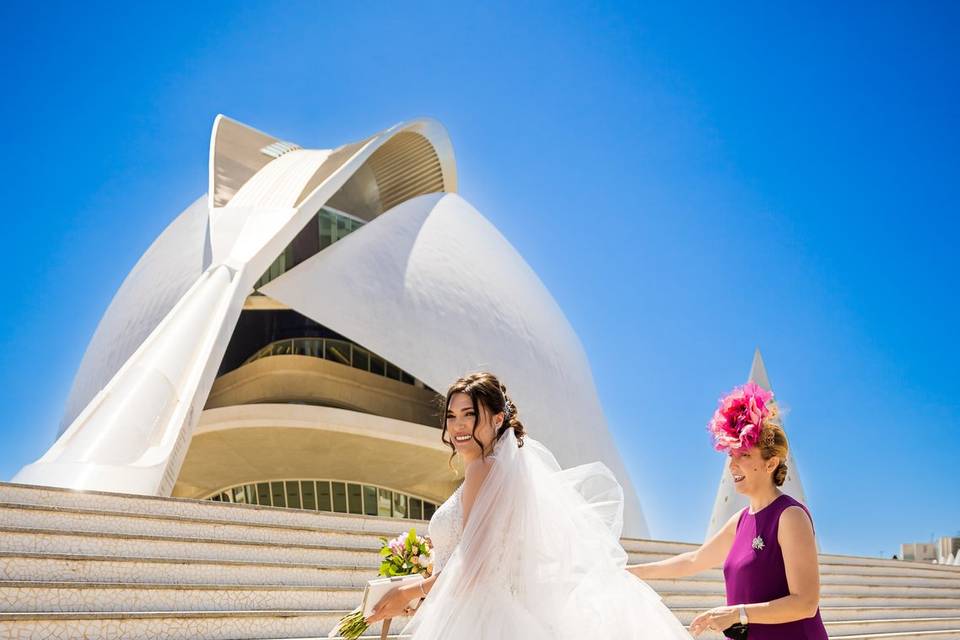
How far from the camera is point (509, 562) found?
2.28m

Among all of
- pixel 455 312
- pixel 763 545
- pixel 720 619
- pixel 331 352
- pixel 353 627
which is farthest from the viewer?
pixel 331 352

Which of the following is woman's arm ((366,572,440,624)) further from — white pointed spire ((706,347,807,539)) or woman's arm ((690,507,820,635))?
white pointed spire ((706,347,807,539))

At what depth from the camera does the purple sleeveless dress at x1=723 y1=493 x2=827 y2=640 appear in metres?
2.15

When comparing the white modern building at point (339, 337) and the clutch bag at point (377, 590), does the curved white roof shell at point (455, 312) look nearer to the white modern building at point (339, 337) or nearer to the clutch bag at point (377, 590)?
the white modern building at point (339, 337)

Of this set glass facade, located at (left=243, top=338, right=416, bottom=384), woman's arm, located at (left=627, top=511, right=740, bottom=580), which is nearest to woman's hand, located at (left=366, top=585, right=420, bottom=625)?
woman's arm, located at (left=627, top=511, right=740, bottom=580)

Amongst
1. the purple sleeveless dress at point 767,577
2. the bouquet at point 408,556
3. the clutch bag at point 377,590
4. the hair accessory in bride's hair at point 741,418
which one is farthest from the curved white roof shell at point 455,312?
the purple sleeveless dress at point 767,577

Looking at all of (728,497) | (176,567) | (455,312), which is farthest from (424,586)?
(728,497)

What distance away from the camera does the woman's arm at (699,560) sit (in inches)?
95.9

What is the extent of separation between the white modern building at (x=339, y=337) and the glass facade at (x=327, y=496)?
0.03 metres

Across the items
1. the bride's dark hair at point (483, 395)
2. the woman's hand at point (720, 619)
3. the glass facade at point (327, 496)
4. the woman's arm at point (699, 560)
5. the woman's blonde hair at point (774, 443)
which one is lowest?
the woman's hand at point (720, 619)

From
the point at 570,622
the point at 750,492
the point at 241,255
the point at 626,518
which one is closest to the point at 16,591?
the point at 570,622

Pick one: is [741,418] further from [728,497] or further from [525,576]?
[728,497]

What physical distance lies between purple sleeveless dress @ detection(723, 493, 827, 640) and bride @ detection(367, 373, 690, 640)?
0.21 metres

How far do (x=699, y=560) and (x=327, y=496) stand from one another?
12531 millimetres
